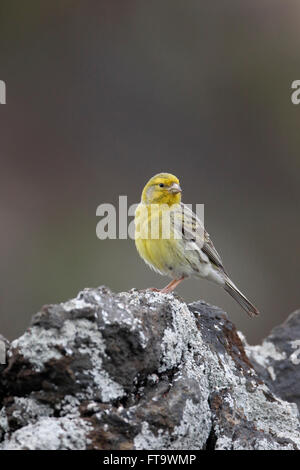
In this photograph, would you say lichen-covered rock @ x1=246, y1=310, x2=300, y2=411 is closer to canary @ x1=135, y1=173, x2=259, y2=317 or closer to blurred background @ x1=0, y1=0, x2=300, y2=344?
canary @ x1=135, y1=173, x2=259, y2=317

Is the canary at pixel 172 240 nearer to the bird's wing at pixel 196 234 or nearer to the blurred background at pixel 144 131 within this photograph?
the bird's wing at pixel 196 234

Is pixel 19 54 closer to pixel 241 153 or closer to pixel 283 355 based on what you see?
pixel 241 153

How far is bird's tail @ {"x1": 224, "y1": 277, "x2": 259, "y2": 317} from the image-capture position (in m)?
6.88

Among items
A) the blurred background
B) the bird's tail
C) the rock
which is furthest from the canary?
the blurred background

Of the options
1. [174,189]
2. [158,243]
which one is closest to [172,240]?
[158,243]

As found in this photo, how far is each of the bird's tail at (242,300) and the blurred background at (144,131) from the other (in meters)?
5.55

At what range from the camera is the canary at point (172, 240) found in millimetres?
6656

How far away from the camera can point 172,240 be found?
668 centimetres

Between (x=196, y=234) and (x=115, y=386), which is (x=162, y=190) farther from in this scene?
(x=115, y=386)

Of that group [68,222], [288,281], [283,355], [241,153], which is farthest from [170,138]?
[283,355]

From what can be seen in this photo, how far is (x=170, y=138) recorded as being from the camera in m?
16.9

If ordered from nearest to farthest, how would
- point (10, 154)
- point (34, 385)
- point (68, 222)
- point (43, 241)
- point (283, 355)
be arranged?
1. point (34, 385)
2. point (283, 355)
3. point (43, 241)
4. point (68, 222)
5. point (10, 154)

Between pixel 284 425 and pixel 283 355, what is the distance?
50.2 inches

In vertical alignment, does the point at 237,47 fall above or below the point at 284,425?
above
